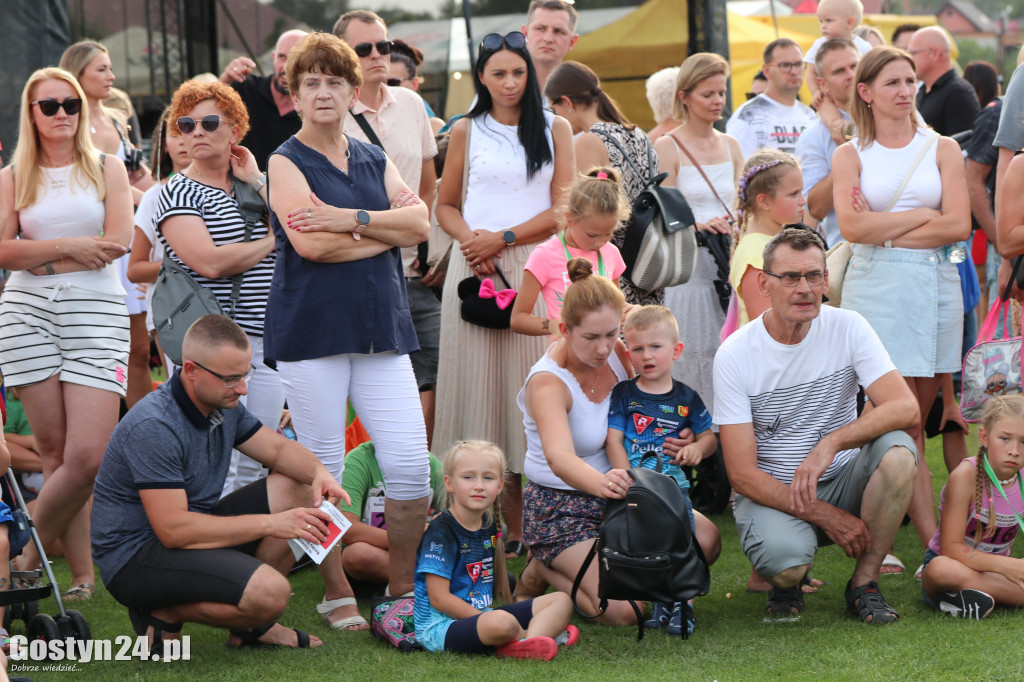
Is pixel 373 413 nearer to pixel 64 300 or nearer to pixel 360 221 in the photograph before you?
pixel 360 221

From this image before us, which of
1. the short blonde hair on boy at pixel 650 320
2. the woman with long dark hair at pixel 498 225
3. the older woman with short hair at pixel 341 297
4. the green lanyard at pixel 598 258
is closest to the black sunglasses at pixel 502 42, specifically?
the woman with long dark hair at pixel 498 225

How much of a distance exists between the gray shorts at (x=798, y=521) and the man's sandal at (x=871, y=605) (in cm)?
21

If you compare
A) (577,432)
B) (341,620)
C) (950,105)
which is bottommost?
(341,620)

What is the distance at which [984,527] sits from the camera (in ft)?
13.4

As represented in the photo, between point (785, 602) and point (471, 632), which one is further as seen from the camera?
point (785, 602)

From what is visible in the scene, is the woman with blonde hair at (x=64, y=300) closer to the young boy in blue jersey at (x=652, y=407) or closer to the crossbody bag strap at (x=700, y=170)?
the young boy in blue jersey at (x=652, y=407)

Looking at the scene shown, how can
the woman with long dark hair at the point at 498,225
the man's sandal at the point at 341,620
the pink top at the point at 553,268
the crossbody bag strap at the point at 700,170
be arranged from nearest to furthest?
the man's sandal at the point at 341,620
the pink top at the point at 553,268
the woman with long dark hair at the point at 498,225
the crossbody bag strap at the point at 700,170

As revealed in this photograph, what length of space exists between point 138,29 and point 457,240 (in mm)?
7564

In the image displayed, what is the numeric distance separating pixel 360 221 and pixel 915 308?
2.26m

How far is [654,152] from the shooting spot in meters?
5.59

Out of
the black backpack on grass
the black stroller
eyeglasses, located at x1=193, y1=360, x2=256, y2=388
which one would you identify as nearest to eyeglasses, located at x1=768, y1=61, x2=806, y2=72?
the black backpack on grass

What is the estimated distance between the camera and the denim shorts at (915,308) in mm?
4633

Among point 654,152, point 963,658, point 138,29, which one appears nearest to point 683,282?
point 654,152

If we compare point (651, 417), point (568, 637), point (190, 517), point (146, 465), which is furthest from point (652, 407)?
point (146, 465)
